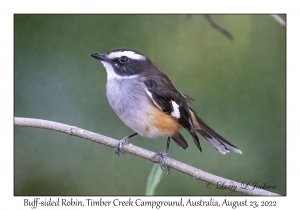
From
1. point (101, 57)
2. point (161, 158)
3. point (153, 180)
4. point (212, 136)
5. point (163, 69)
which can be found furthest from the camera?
point (163, 69)

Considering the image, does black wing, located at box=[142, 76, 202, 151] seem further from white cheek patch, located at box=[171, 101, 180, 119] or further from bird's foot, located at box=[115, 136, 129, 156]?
bird's foot, located at box=[115, 136, 129, 156]

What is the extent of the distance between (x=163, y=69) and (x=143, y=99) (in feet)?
3.08

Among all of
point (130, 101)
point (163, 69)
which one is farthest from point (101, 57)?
point (163, 69)

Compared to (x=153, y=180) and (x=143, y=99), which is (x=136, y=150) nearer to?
(x=153, y=180)

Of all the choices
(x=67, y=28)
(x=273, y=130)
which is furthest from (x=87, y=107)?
(x=273, y=130)

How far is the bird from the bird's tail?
254 mm

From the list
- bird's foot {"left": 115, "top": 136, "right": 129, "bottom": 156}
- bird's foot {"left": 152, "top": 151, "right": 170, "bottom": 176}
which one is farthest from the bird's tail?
bird's foot {"left": 115, "top": 136, "right": 129, "bottom": 156}

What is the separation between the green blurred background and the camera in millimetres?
4559

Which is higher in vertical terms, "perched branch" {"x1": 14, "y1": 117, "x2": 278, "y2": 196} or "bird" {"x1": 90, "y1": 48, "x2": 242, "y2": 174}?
"bird" {"x1": 90, "y1": 48, "x2": 242, "y2": 174}

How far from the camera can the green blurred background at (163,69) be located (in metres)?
4.56

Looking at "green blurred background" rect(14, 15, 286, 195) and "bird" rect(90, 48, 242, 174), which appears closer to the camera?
"bird" rect(90, 48, 242, 174)

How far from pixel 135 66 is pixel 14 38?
1.07m

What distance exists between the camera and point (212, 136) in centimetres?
457

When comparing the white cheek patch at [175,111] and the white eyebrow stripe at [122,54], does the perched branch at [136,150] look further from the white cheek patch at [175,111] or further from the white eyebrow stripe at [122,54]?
the white eyebrow stripe at [122,54]
